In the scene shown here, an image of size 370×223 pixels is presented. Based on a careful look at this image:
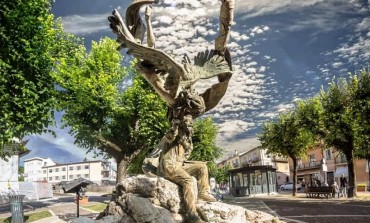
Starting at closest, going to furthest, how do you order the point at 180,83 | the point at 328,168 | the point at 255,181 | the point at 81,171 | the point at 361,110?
the point at 180,83 → the point at 361,110 → the point at 255,181 → the point at 328,168 → the point at 81,171

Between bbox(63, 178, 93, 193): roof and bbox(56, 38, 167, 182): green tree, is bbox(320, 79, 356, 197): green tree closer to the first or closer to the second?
bbox(56, 38, 167, 182): green tree

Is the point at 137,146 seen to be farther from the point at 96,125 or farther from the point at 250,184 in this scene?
the point at 250,184

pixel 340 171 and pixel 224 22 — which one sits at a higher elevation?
pixel 224 22

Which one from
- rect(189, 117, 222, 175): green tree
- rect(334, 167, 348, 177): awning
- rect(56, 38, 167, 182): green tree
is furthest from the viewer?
rect(334, 167, 348, 177): awning

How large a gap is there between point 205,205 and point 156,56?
115 inches

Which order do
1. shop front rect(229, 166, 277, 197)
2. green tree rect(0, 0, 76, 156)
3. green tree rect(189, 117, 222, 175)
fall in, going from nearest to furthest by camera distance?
green tree rect(0, 0, 76, 156), green tree rect(189, 117, 222, 175), shop front rect(229, 166, 277, 197)

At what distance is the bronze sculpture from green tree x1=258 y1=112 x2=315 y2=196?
1234 inches

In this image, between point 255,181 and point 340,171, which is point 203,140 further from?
point 340,171

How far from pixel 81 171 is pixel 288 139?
93.6 meters

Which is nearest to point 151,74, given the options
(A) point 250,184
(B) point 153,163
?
(B) point 153,163

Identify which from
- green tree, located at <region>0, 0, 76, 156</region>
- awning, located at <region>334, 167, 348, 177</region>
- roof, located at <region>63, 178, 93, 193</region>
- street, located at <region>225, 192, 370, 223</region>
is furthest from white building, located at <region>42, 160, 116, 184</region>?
green tree, located at <region>0, 0, 76, 156</region>

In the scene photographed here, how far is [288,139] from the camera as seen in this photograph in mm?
38062

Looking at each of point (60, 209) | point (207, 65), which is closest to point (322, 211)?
point (207, 65)

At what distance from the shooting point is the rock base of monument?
6.01m
